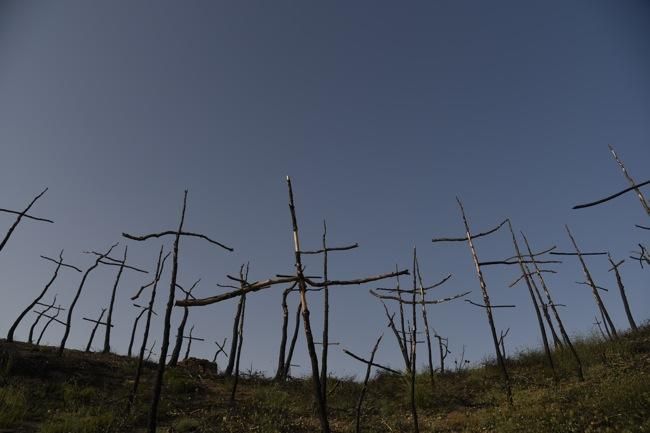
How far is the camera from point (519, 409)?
11.8 metres

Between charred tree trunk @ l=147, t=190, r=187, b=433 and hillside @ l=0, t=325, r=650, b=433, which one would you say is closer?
charred tree trunk @ l=147, t=190, r=187, b=433

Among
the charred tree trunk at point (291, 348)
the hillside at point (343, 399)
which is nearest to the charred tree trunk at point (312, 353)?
the hillside at point (343, 399)

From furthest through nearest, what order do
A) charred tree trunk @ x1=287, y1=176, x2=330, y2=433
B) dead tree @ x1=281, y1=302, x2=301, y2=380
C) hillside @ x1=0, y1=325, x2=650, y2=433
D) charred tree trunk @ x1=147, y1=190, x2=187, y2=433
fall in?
dead tree @ x1=281, y1=302, x2=301, y2=380
hillside @ x1=0, y1=325, x2=650, y2=433
charred tree trunk @ x1=147, y1=190, x2=187, y2=433
charred tree trunk @ x1=287, y1=176, x2=330, y2=433

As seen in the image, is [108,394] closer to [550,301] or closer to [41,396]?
[41,396]

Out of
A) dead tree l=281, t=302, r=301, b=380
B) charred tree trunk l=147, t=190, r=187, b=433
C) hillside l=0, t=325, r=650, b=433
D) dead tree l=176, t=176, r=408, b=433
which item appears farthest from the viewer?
dead tree l=281, t=302, r=301, b=380

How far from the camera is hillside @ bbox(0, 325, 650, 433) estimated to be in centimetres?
1062

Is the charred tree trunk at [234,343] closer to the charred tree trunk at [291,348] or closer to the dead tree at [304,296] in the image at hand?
the charred tree trunk at [291,348]

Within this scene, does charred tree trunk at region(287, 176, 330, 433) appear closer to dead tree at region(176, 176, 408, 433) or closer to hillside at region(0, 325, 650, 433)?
dead tree at region(176, 176, 408, 433)

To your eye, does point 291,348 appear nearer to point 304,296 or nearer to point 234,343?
point 234,343

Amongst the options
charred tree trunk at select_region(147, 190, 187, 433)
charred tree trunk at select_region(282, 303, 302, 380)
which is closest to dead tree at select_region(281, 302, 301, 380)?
charred tree trunk at select_region(282, 303, 302, 380)

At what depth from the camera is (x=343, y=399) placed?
17.9m

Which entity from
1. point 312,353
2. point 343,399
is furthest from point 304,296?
point 343,399

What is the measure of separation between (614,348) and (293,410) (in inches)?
566

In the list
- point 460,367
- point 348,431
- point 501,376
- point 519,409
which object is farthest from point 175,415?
point 460,367
